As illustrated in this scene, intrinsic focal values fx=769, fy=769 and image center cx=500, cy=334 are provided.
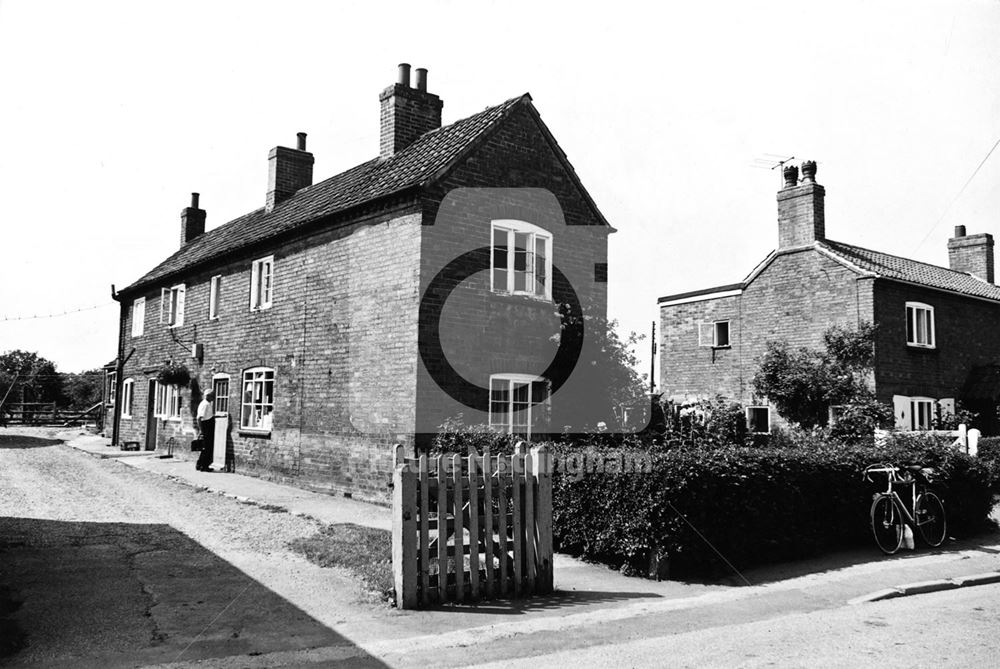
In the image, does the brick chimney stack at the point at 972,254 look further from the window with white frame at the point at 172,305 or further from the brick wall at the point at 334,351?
the window with white frame at the point at 172,305

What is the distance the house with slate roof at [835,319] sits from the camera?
23453 millimetres

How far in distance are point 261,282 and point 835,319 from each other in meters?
17.1

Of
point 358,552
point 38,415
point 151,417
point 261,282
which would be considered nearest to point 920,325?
point 261,282

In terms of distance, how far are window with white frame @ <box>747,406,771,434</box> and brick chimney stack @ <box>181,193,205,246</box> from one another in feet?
73.7

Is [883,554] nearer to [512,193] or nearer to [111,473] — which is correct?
[512,193]

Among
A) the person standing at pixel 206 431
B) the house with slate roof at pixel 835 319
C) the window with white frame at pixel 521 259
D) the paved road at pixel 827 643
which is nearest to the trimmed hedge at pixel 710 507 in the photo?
the paved road at pixel 827 643

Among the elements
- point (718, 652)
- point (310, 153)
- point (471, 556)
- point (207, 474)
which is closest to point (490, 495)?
point (471, 556)

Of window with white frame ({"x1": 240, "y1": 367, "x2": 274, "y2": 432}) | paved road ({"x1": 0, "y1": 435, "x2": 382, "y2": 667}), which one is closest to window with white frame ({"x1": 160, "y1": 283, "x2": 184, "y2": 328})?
window with white frame ({"x1": 240, "y1": 367, "x2": 274, "y2": 432})

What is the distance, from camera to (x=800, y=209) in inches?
1000

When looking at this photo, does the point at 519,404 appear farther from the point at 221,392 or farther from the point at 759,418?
the point at 759,418

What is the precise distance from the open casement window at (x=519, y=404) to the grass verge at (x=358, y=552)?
4.25 m

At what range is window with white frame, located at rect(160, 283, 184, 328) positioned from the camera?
24.2m

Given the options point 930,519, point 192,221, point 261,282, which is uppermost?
point 192,221

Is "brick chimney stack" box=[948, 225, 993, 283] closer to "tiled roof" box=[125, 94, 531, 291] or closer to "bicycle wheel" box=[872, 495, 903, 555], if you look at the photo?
"tiled roof" box=[125, 94, 531, 291]
